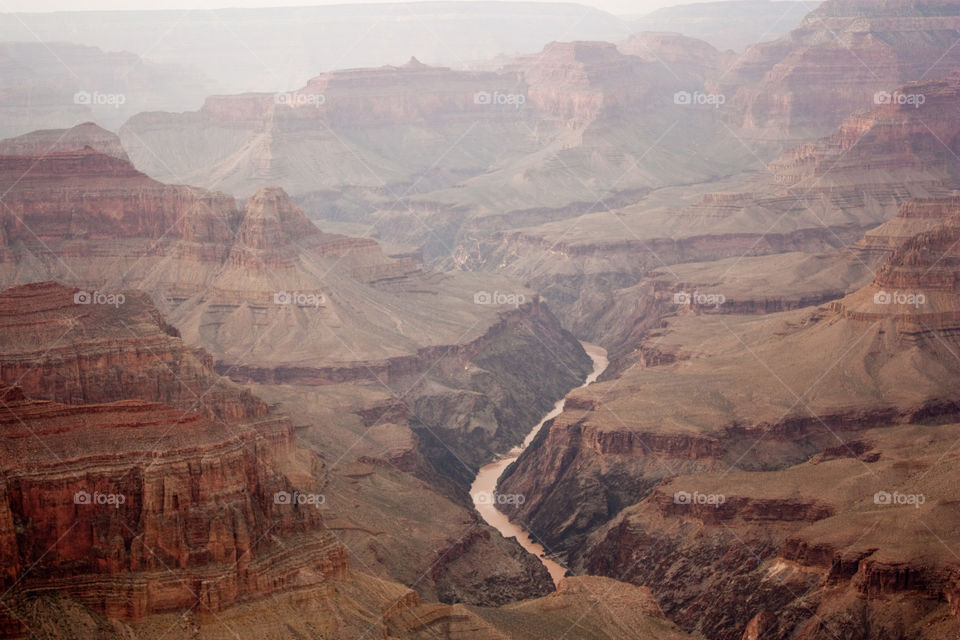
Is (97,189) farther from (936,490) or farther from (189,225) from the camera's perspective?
(936,490)

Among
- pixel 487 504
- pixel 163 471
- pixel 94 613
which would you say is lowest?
pixel 487 504

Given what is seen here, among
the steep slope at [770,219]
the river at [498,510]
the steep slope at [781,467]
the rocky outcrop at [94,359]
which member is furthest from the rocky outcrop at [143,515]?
the steep slope at [770,219]

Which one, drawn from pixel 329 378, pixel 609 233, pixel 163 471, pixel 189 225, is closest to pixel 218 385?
pixel 163 471

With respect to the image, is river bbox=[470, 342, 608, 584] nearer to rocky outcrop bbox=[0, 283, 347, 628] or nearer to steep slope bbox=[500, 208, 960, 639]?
steep slope bbox=[500, 208, 960, 639]

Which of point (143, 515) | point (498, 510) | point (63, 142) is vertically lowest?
point (498, 510)

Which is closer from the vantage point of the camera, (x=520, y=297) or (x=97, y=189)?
(x=97, y=189)

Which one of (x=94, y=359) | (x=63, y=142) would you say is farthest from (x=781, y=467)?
(x=63, y=142)

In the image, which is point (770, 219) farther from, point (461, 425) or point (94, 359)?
point (94, 359)

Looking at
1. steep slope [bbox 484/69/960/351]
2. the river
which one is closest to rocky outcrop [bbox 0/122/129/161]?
steep slope [bbox 484/69/960/351]

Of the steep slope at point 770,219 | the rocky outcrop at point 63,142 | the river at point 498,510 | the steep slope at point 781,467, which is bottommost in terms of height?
the river at point 498,510

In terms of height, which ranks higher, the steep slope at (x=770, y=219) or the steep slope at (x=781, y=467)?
the steep slope at (x=770, y=219)

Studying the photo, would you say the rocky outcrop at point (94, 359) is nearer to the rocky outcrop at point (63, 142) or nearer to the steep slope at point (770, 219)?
the rocky outcrop at point (63, 142)
